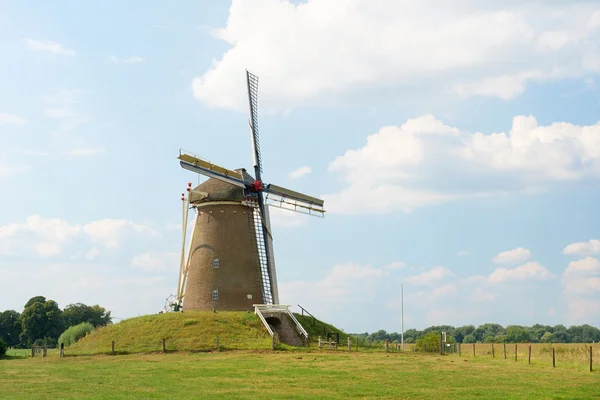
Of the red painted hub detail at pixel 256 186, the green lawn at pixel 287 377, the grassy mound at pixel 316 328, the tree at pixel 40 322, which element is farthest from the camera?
the tree at pixel 40 322

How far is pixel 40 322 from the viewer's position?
283 feet

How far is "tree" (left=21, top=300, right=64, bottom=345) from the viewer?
281ft

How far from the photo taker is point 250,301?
47.4 meters

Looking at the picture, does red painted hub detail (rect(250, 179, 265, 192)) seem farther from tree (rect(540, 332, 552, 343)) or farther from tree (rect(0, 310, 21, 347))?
tree (rect(540, 332, 552, 343))

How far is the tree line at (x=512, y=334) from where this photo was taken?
369ft

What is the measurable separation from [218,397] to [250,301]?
2685cm

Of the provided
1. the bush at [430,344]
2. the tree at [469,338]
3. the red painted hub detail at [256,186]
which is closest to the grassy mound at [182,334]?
the red painted hub detail at [256,186]

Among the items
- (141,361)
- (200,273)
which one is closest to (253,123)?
(200,273)

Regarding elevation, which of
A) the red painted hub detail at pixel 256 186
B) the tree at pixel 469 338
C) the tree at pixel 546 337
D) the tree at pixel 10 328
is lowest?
the tree at pixel 469 338

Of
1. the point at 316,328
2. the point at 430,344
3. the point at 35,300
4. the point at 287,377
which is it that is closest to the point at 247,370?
the point at 287,377

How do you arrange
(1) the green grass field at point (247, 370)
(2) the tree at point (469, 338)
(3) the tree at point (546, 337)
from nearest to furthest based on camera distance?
(1) the green grass field at point (247, 370) < (3) the tree at point (546, 337) < (2) the tree at point (469, 338)

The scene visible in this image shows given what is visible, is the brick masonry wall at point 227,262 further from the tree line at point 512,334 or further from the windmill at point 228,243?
the tree line at point 512,334

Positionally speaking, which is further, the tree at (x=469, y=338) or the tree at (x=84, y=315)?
the tree at (x=469, y=338)

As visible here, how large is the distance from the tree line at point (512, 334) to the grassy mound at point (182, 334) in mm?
69266
